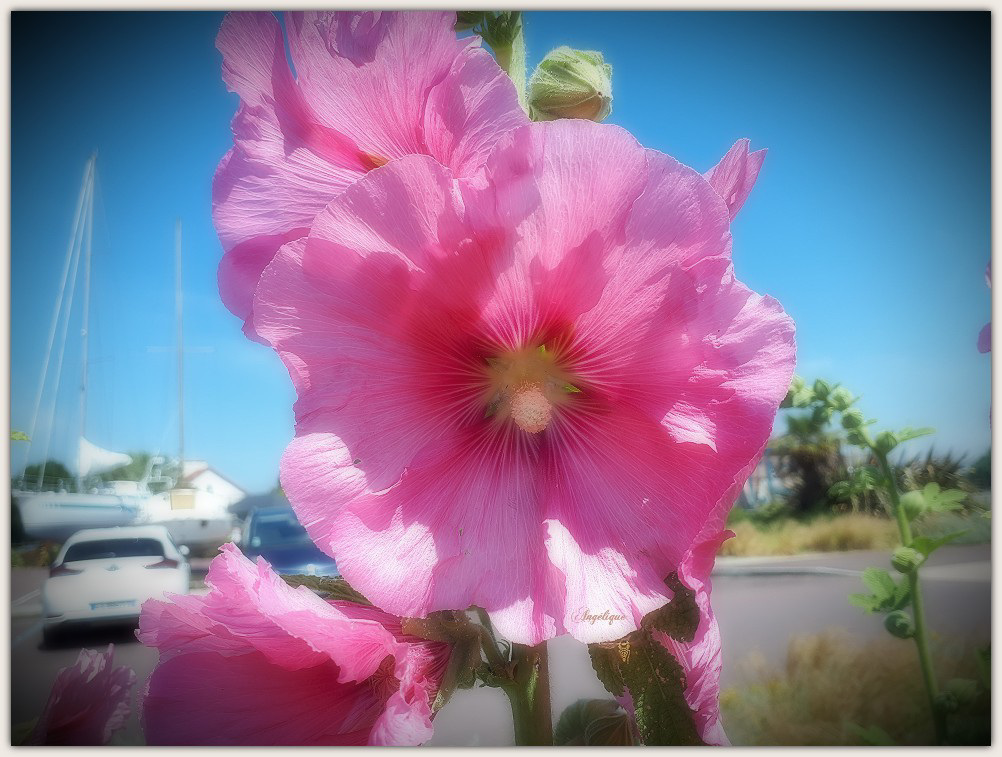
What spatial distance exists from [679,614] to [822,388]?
1.38 m

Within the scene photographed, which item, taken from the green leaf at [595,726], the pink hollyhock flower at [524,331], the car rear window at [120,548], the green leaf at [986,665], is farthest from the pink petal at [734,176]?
the car rear window at [120,548]

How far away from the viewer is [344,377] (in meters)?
0.49

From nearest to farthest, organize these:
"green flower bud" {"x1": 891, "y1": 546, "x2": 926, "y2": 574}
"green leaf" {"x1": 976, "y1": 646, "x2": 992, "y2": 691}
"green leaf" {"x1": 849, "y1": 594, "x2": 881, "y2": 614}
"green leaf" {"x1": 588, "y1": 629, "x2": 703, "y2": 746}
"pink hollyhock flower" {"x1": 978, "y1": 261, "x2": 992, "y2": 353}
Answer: "green leaf" {"x1": 588, "y1": 629, "x2": 703, "y2": 746}
"pink hollyhock flower" {"x1": 978, "y1": 261, "x2": 992, "y2": 353}
"green leaf" {"x1": 976, "y1": 646, "x2": 992, "y2": 691}
"green flower bud" {"x1": 891, "y1": 546, "x2": 926, "y2": 574}
"green leaf" {"x1": 849, "y1": 594, "x2": 881, "y2": 614}

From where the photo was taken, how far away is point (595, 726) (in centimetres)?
79

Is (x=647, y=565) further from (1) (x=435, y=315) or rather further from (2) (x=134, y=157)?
(2) (x=134, y=157)

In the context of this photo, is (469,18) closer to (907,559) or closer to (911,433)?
(911,433)

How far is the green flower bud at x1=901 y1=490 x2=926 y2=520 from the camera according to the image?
69.1 inches

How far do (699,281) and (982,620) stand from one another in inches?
40.5

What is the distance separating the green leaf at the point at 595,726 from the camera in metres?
0.79

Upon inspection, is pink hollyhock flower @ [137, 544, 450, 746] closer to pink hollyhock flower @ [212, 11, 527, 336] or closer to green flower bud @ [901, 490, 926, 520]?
pink hollyhock flower @ [212, 11, 527, 336]

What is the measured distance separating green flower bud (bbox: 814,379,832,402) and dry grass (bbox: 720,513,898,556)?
13.3 inches

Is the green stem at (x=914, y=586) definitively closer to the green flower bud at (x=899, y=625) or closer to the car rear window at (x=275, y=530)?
the green flower bud at (x=899, y=625)

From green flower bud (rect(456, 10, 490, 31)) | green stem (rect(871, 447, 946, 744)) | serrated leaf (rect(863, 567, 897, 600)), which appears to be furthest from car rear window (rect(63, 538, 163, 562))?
serrated leaf (rect(863, 567, 897, 600))

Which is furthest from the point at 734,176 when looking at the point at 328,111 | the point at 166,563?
the point at 166,563
